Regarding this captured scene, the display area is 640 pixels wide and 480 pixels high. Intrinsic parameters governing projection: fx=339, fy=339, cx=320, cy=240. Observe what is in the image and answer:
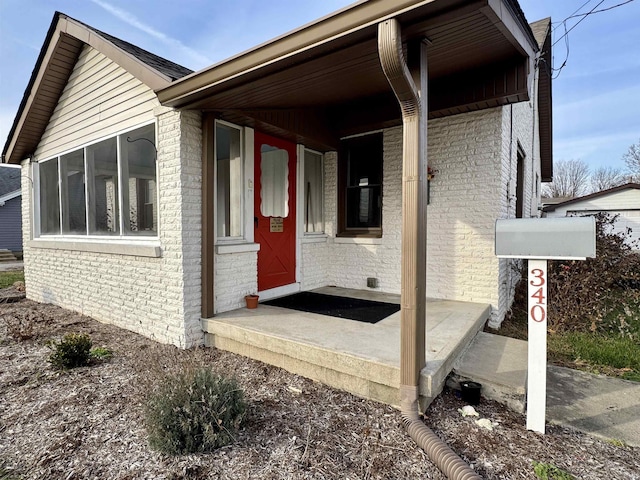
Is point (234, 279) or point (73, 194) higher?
point (73, 194)

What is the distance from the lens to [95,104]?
496 centimetres

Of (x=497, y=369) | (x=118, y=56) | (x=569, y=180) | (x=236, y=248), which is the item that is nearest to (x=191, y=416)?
(x=236, y=248)

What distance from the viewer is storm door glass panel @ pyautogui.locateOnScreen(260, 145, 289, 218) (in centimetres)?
489

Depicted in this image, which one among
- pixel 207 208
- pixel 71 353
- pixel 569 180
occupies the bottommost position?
pixel 71 353

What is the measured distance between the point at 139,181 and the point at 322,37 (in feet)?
10.6

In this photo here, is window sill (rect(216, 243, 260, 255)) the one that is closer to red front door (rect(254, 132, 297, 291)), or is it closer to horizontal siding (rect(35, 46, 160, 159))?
red front door (rect(254, 132, 297, 291))

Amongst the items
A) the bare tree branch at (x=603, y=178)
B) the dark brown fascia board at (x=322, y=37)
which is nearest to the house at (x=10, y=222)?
the dark brown fascia board at (x=322, y=37)

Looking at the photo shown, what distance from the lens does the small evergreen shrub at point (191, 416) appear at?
2094 millimetres

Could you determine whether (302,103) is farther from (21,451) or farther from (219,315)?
(21,451)

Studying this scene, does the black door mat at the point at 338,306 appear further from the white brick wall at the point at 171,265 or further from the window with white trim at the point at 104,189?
the window with white trim at the point at 104,189

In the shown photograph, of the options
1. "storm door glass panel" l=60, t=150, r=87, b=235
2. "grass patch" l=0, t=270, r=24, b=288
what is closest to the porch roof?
"storm door glass panel" l=60, t=150, r=87, b=235

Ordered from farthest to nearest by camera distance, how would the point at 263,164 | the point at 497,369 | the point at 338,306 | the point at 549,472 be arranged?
1. the point at 263,164
2. the point at 338,306
3. the point at 497,369
4. the point at 549,472

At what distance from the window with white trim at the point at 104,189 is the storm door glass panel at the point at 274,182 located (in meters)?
1.42

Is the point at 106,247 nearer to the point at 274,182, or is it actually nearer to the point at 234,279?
the point at 234,279
